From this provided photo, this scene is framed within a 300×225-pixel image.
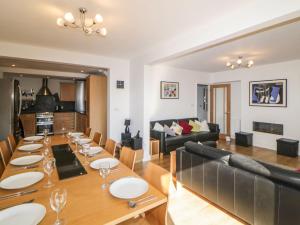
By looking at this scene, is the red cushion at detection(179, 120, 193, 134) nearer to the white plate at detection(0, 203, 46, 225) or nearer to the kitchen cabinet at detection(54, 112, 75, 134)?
the white plate at detection(0, 203, 46, 225)

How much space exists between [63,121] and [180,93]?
4980 mm

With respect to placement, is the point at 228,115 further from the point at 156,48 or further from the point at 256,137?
the point at 156,48

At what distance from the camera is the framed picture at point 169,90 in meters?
5.64

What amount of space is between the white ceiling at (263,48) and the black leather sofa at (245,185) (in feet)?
7.18

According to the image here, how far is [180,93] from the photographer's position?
6.11 m

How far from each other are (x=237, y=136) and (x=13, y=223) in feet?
19.6

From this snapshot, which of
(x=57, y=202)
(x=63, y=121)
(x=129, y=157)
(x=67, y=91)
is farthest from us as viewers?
(x=67, y=91)

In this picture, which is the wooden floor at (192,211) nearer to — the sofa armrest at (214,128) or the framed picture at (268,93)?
the sofa armrest at (214,128)

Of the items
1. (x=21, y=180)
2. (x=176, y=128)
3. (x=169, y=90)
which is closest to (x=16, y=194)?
(x=21, y=180)

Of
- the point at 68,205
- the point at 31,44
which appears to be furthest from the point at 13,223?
the point at 31,44

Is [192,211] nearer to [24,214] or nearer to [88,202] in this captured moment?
[88,202]

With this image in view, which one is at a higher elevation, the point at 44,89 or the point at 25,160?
the point at 44,89

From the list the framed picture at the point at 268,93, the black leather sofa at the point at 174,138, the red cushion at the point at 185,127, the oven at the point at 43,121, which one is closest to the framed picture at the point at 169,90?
the black leather sofa at the point at 174,138

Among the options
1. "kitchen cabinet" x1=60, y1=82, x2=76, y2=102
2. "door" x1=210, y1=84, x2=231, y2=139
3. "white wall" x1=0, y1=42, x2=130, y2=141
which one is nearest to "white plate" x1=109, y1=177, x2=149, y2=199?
"white wall" x1=0, y1=42, x2=130, y2=141
